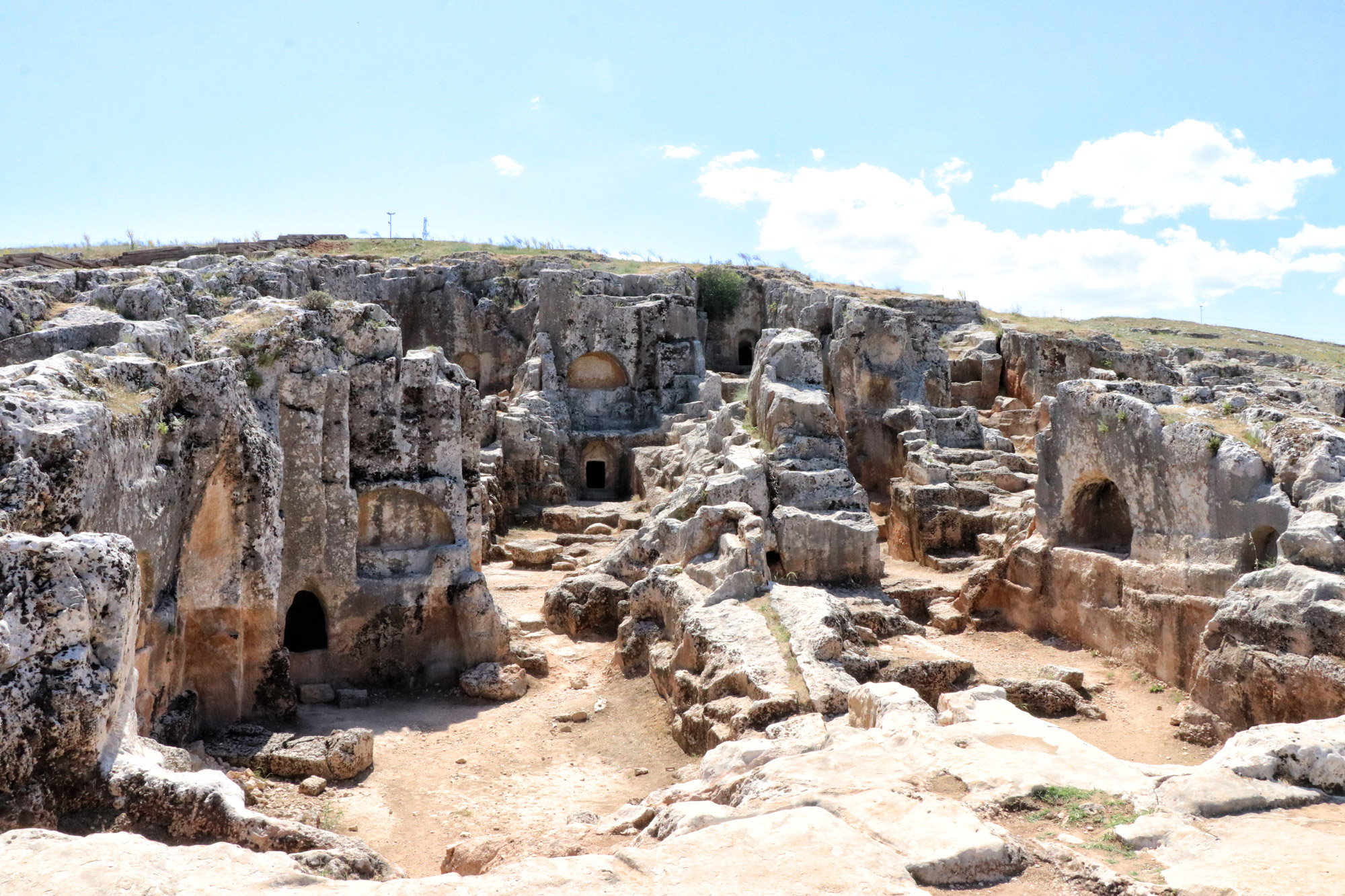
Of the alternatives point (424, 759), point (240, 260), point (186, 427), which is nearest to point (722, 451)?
point (424, 759)

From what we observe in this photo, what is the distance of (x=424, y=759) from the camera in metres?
10.7

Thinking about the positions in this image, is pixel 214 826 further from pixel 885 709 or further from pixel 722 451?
pixel 722 451

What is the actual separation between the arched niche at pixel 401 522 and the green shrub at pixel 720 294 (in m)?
26.4

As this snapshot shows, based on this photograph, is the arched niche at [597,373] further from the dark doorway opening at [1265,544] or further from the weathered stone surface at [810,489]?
the dark doorway opening at [1265,544]

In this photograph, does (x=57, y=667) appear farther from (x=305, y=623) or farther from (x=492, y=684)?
(x=305, y=623)

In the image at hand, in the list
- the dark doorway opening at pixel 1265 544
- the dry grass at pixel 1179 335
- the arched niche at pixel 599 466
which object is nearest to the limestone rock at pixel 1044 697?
the dark doorway opening at pixel 1265 544

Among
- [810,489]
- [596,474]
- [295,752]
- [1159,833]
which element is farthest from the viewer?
[596,474]

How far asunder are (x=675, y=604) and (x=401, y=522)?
12.3ft

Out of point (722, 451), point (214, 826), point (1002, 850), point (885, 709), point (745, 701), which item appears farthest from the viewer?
point (722, 451)

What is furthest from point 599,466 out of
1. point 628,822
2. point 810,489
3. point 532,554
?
point 628,822

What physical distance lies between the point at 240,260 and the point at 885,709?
3040 centimetres

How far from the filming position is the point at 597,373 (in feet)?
95.2

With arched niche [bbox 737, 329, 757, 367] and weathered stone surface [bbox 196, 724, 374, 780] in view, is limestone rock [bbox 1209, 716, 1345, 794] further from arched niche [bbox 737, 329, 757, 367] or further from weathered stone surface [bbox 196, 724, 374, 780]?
arched niche [bbox 737, 329, 757, 367]

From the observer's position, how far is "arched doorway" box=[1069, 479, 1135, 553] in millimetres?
13945
